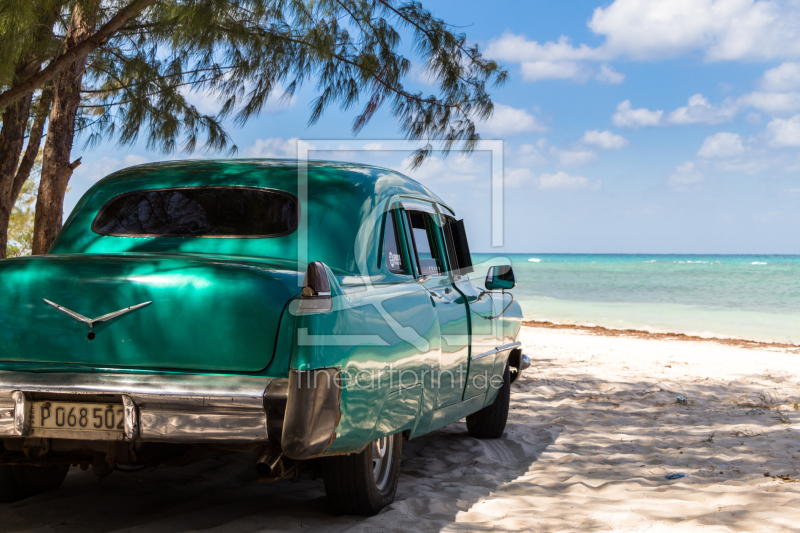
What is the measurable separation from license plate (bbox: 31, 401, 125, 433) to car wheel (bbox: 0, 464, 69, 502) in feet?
3.83

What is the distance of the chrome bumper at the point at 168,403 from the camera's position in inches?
114

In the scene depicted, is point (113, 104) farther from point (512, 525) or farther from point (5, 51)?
point (512, 525)

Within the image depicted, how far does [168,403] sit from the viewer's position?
2.91m

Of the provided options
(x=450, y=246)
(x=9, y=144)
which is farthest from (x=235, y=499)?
(x=9, y=144)

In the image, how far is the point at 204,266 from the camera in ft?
10.3

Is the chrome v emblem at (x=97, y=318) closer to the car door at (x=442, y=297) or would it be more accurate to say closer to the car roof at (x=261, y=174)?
the car roof at (x=261, y=174)

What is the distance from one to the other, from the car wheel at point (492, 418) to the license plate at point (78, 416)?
358cm

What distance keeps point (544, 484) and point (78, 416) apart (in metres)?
2.97

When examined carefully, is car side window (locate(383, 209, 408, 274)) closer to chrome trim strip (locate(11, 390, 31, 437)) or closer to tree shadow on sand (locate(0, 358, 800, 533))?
tree shadow on sand (locate(0, 358, 800, 533))

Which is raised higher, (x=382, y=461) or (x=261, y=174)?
(x=261, y=174)

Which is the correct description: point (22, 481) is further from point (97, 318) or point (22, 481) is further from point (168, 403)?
point (168, 403)

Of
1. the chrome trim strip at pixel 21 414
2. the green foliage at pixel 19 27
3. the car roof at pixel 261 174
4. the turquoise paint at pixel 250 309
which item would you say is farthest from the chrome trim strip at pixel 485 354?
the green foliage at pixel 19 27

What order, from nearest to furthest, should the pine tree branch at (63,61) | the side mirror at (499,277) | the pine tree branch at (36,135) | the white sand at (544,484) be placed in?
the white sand at (544,484) < the side mirror at (499,277) < the pine tree branch at (63,61) < the pine tree branch at (36,135)

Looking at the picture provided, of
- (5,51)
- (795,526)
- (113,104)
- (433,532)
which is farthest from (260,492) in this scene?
(113,104)
